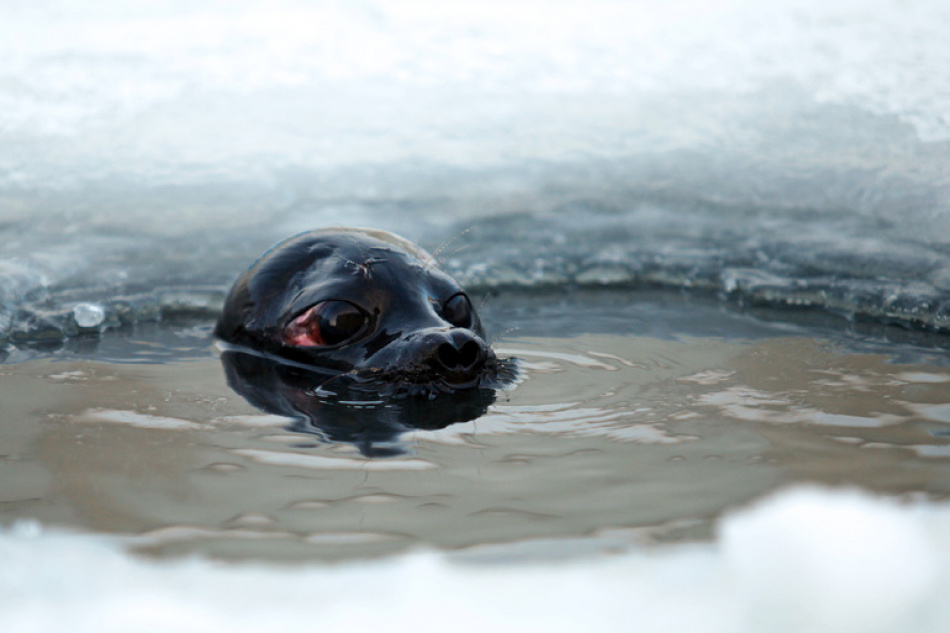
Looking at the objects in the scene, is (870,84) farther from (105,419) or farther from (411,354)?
(105,419)

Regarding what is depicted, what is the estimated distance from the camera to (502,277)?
6.05 meters

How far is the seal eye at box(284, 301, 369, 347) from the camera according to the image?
12.4 feet

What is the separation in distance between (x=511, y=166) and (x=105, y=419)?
4.35 metres

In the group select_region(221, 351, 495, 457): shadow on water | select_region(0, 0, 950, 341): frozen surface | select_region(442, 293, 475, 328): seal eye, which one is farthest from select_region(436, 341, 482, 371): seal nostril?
select_region(0, 0, 950, 341): frozen surface

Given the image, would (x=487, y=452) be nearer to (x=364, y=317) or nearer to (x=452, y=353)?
(x=452, y=353)

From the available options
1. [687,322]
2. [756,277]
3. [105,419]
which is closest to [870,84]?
[756,277]

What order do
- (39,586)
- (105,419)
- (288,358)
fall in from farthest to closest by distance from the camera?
(288,358) → (105,419) → (39,586)

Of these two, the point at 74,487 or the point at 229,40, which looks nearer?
the point at 74,487

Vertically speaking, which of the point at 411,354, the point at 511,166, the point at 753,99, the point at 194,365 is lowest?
→ the point at 194,365

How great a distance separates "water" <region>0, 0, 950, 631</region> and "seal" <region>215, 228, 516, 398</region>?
22cm

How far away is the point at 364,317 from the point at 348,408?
505mm

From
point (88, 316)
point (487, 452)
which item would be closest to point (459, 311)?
point (487, 452)

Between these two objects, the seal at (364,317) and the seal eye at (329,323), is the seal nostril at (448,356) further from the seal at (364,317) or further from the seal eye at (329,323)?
the seal eye at (329,323)

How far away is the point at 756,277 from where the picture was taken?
18.5 feet
